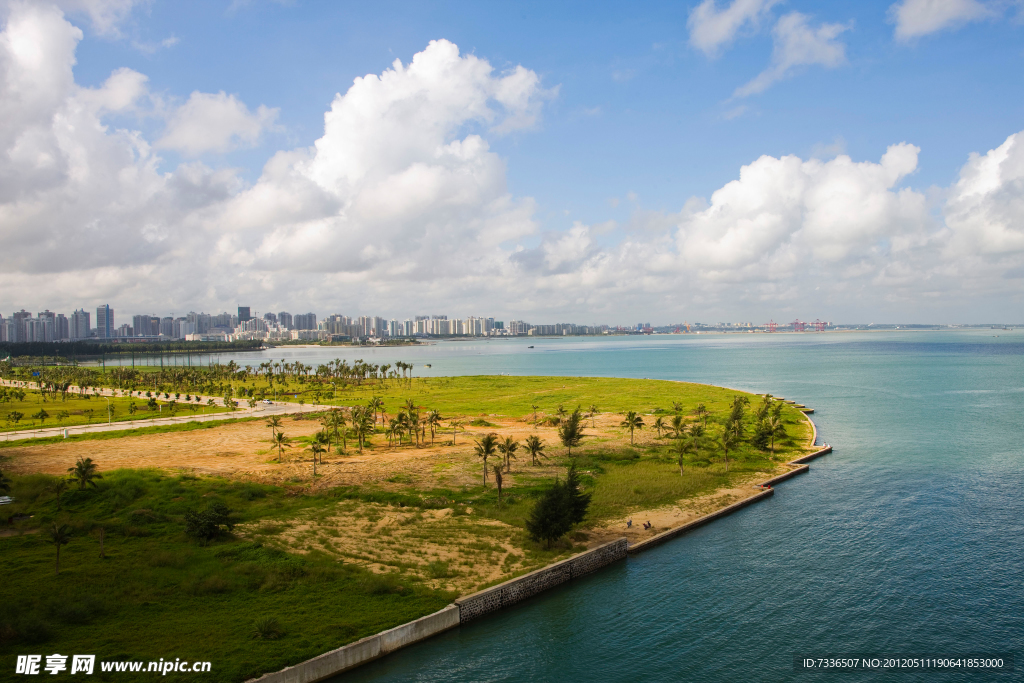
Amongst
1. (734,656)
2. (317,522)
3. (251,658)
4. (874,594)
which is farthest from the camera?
(317,522)

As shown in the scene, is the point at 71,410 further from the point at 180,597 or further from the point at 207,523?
the point at 180,597

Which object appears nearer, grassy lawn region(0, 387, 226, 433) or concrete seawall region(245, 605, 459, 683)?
concrete seawall region(245, 605, 459, 683)

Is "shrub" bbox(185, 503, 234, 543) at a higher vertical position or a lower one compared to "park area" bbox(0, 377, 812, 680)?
higher

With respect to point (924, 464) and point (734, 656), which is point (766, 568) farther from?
point (924, 464)

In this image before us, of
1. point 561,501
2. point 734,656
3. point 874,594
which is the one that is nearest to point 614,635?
point 734,656

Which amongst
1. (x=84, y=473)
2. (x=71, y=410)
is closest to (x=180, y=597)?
(x=84, y=473)

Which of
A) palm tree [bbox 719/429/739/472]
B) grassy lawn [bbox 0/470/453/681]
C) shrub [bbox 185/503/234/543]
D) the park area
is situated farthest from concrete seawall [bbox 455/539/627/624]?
palm tree [bbox 719/429/739/472]

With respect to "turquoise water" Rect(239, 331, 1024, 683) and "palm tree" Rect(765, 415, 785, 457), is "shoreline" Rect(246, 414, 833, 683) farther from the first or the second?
"palm tree" Rect(765, 415, 785, 457)
